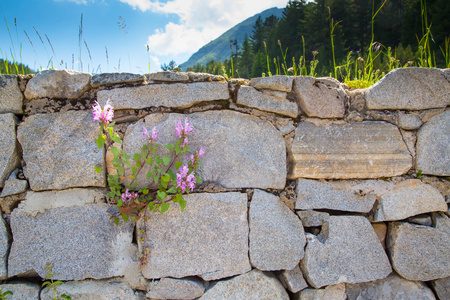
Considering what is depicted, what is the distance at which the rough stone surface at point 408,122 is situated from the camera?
6.56ft

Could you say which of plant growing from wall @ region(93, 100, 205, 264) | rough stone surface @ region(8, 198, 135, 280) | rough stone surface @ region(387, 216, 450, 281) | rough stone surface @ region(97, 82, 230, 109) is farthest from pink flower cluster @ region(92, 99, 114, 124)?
rough stone surface @ region(387, 216, 450, 281)

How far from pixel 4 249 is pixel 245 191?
1546mm

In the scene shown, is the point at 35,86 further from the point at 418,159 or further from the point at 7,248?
the point at 418,159

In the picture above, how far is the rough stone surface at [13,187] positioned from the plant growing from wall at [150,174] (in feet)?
1.71

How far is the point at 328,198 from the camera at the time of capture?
1.92 metres

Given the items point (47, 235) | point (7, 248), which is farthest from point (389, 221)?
point (7, 248)

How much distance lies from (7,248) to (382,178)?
2.54 m

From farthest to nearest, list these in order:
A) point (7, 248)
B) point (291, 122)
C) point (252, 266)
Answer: point (291, 122), point (252, 266), point (7, 248)

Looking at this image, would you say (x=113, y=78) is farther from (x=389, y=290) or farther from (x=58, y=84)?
(x=389, y=290)

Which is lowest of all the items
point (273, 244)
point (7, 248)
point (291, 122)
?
point (273, 244)

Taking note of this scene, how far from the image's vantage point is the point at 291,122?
196 centimetres

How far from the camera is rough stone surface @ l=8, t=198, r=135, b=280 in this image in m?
1.71

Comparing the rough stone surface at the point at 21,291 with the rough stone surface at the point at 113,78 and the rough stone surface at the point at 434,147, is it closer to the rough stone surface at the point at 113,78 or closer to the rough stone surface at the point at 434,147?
the rough stone surface at the point at 113,78

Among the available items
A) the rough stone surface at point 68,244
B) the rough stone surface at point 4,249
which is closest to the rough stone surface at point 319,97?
the rough stone surface at point 68,244
